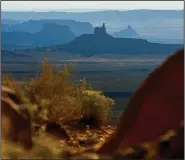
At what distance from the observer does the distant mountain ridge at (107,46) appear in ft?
490

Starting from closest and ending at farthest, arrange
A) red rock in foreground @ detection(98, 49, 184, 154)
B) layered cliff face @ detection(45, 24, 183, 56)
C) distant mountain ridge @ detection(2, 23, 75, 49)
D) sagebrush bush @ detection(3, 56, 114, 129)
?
1. red rock in foreground @ detection(98, 49, 184, 154)
2. sagebrush bush @ detection(3, 56, 114, 129)
3. layered cliff face @ detection(45, 24, 183, 56)
4. distant mountain ridge @ detection(2, 23, 75, 49)

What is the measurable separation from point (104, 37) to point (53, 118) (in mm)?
146888

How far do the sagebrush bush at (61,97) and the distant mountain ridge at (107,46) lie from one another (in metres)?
137

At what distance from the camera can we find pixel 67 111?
9094mm

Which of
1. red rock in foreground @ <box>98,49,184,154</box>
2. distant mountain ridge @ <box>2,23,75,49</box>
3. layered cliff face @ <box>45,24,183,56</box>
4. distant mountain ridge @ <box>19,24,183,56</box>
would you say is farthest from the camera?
distant mountain ridge @ <box>2,23,75,49</box>

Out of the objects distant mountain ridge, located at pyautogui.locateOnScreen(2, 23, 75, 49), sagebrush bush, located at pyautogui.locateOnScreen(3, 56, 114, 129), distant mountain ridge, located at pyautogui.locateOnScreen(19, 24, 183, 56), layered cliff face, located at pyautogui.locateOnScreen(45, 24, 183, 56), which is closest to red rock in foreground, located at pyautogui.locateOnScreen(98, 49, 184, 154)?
sagebrush bush, located at pyautogui.locateOnScreen(3, 56, 114, 129)

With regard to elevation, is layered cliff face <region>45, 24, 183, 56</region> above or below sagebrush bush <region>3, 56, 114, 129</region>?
above

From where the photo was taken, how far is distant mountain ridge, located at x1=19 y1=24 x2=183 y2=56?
14938 cm

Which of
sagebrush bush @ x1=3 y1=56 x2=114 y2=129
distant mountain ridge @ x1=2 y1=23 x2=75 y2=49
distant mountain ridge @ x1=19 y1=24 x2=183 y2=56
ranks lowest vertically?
sagebrush bush @ x1=3 y1=56 x2=114 y2=129

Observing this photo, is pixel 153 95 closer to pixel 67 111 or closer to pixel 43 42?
pixel 67 111

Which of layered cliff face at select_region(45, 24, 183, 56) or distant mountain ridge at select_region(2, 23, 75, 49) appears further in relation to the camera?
distant mountain ridge at select_region(2, 23, 75, 49)

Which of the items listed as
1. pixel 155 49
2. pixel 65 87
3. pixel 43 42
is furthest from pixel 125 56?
pixel 65 87

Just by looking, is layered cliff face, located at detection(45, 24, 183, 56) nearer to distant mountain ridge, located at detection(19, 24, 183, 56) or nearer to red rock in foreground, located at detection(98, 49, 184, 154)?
distant mountain ridge, located at detection(19, 24, 183, 56)

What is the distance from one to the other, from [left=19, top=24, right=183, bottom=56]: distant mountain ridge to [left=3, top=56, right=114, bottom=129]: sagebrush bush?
5390 inches
